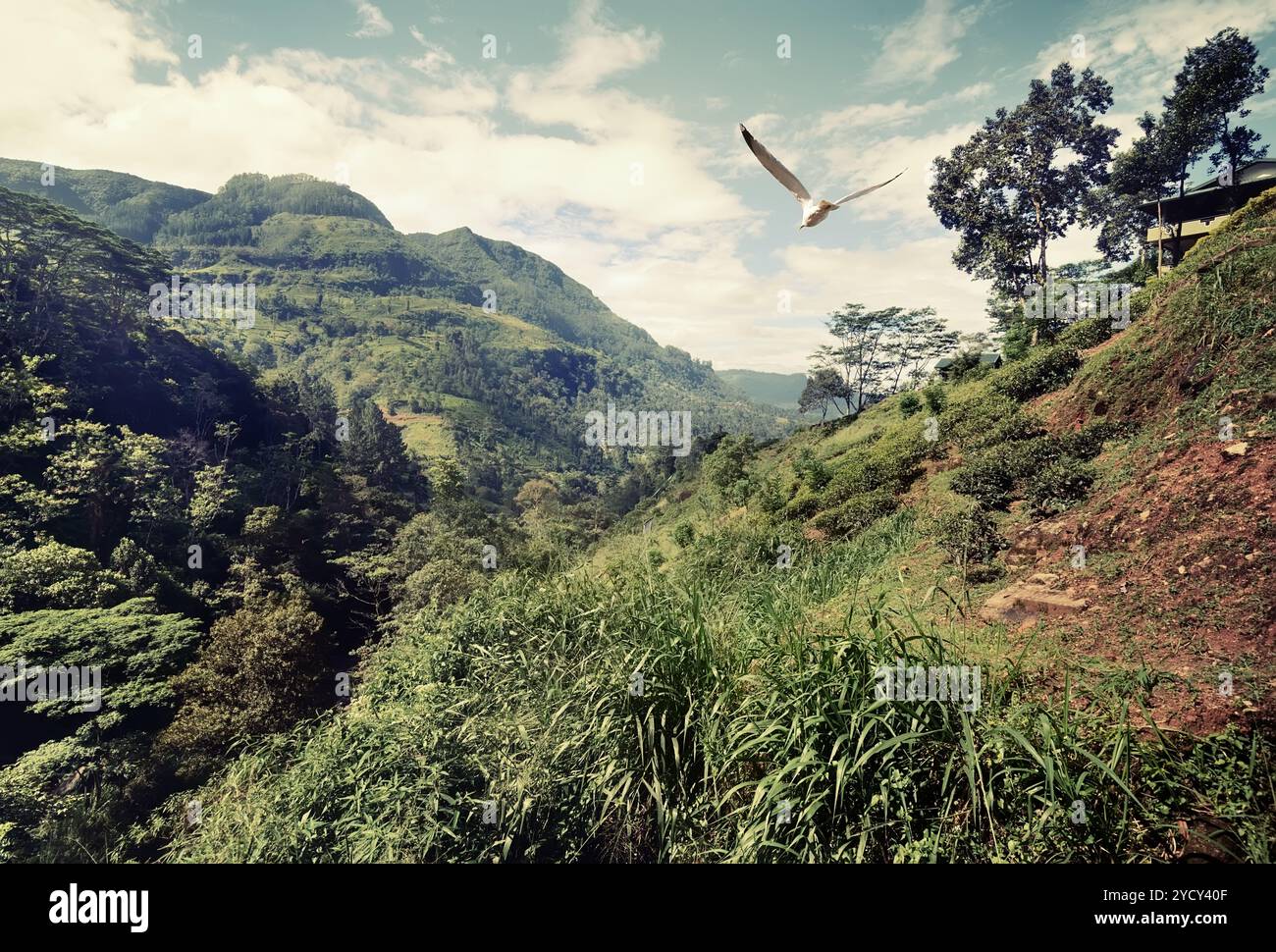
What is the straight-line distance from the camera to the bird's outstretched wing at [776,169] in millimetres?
4574

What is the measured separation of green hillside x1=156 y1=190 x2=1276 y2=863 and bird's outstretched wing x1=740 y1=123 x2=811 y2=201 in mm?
3547

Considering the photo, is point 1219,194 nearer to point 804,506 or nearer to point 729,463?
point 729,463

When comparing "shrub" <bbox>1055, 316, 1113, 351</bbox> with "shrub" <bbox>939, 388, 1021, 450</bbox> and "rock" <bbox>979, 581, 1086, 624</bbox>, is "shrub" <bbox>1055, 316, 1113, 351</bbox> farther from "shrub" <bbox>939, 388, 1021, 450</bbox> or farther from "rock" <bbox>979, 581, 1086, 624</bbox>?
"rock" <bbox>979, 581, 1086, 624</bbox>

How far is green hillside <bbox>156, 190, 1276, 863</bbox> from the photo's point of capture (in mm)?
2836

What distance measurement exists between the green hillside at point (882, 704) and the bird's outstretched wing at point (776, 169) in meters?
3.55

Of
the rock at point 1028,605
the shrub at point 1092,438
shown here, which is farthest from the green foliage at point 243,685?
the shrub at point 1092,438

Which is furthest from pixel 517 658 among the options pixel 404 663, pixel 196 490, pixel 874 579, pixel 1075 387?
pixel 196 490

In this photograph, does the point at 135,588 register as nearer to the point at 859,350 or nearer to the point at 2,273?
the point at 2,273

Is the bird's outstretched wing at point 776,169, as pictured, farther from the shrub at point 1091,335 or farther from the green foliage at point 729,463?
the green foliage at point 729,463

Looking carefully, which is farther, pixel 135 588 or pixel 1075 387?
pixel 135 588

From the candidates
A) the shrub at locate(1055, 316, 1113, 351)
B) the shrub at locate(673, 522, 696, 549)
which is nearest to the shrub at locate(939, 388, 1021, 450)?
the shrub at locate(1055, 316, 1113, 351)

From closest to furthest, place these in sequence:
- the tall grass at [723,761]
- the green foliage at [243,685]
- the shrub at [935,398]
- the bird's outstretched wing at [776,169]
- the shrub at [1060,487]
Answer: the tall grass at [723,761]
the bird's outstretched wing at [776,169]
the shrub at [1060,487]
the green foliage at [243,685]
the shrub at [935,398]
